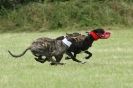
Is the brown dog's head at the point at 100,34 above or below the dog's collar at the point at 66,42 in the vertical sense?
above

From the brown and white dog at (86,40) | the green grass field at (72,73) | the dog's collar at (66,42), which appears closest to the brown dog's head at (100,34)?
the brown and white dog at (86,40)

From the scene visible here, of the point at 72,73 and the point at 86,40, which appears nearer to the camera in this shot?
the point at 72,73

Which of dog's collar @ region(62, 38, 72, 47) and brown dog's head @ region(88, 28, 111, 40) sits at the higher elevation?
brown dog's head @ region(88, 28, 111, 40)

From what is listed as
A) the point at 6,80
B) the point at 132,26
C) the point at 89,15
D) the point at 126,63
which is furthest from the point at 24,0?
the point at 6,80

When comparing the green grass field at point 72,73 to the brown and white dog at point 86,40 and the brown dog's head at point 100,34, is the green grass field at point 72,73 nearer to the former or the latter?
the brown and white dog at point 86,40

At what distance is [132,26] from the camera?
3222 centimetres

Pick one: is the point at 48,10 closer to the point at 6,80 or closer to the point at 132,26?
the point at 132,26

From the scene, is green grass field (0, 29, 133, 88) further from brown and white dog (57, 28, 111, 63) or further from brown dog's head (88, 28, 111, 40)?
brown dog's head (88, 28, 111, 40)

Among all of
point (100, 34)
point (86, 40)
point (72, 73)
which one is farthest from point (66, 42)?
point (72, 73)

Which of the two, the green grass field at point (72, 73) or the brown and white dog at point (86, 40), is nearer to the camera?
the green grass field at point (72, 73)

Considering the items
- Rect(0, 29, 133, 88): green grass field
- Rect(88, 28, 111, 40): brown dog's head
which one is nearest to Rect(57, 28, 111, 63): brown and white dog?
Rect(88, 28, 111, 40): brown dog's head

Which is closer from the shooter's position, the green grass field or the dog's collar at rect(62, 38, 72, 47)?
the green grass field

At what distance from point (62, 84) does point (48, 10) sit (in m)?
22.5

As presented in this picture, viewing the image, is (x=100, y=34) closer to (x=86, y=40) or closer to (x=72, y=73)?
(x=86, y=40)
